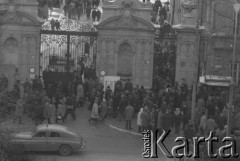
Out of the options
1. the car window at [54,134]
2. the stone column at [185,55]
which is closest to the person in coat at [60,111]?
the car window at [54,134]

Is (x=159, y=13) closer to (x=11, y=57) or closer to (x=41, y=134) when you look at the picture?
(x=11, y=57)

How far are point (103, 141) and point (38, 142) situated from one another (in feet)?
13.4

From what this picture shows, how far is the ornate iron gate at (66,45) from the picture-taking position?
3888cm

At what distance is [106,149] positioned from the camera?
30016 mm

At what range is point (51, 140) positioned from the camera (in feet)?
93.0

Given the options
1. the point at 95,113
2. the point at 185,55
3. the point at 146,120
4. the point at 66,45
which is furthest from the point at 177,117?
the point at 66,45

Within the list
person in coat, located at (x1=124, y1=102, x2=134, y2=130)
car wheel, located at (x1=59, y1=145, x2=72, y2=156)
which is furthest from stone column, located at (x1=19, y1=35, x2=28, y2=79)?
car wheel, located at (x1=59, y1=145, x2=72, y2=156)

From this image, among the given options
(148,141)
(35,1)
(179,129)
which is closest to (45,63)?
(35,1)

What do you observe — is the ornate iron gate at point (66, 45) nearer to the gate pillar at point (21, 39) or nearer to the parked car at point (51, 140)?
the gate pillar at point (21, 39)

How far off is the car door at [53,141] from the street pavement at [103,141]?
361 millimetres

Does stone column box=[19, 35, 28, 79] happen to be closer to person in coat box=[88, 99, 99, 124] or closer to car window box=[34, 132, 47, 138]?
person in coat box=[88, 99, 99, 124]

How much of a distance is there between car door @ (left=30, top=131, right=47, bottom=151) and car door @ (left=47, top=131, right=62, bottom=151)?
16 cm

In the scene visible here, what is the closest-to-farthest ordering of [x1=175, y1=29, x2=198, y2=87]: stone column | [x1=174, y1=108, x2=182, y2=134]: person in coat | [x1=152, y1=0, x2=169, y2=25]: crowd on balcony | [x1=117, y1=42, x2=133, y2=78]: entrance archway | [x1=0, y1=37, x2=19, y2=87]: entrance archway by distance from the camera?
1. [x1=174, y1=108, x2=182, y2=134]: person in coat
2. [x1=0, y1=37, x2=19, y2=87]: entrance archway
3. [x1=175, y1=29, x2=198, y2=87]: stone column
4. [x1=117, y1=42, x2=133, y2=78]: entrance archway
5. [x1=152, y1=0, x2=169, y2=25]: crowd on balcony

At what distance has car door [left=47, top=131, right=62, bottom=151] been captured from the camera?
Result: 28.3 meters
